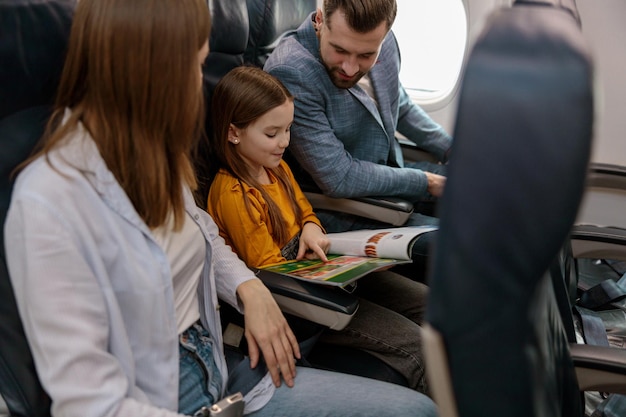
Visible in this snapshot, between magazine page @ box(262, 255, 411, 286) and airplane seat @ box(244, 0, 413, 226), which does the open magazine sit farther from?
airplane seat @ box(244, 0, 413, 226)

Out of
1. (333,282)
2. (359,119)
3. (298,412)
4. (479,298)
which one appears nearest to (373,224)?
(359,119)

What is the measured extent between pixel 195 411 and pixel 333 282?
0.39m

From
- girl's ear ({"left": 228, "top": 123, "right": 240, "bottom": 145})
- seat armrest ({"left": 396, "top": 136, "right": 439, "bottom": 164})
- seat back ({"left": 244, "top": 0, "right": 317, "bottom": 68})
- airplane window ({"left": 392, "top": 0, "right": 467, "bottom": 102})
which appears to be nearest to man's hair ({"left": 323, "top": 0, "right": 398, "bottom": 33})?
seat back ({"left": 244, "top": 0, "right": 317, "bottom": 68})

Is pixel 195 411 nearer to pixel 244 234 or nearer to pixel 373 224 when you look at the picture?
pixel 244 234

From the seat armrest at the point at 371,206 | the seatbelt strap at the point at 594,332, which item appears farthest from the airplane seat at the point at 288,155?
the seatbelt strap at the point at 594,332

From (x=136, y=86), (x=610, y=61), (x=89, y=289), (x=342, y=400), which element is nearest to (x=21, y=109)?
(x=136, y=86)

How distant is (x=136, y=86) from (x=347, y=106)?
43.6 inches

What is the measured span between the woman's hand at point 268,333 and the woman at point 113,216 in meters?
0.20

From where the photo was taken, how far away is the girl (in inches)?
65.6

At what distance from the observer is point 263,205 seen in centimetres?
174

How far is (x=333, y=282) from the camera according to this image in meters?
1.37

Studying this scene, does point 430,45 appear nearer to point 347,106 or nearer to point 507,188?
point 347,106

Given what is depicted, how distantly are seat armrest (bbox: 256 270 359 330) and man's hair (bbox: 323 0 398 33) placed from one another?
2.60ft

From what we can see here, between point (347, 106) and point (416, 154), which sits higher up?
point (347, 106)
